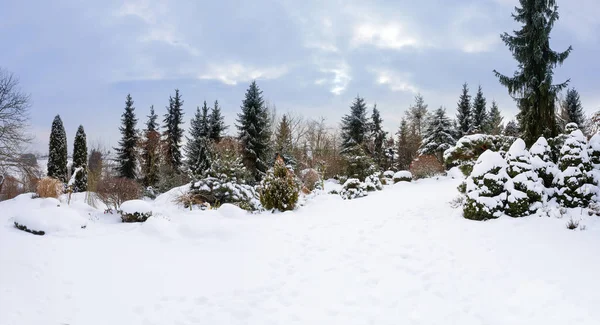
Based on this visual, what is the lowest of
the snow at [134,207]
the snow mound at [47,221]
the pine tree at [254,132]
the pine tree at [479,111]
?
the snow mound at [47,221]

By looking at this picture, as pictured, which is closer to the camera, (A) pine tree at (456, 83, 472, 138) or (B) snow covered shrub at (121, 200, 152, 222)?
(B) snow covered shrub at (121, 200, 152, 222)

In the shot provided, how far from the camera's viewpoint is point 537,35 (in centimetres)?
1184

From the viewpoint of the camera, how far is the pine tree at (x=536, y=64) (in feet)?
38.0

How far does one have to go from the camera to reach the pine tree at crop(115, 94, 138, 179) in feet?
86.9

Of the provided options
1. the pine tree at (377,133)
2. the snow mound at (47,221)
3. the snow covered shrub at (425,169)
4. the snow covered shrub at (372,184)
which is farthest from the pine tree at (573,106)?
the snow mound at (47,221)

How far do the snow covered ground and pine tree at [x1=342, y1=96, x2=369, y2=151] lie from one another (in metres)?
21.8

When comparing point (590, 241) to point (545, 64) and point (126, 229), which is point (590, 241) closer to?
point (126, 229)

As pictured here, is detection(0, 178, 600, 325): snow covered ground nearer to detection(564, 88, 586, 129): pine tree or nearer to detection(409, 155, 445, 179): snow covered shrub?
detection(409, 155, 445, 179): snow covered shrub

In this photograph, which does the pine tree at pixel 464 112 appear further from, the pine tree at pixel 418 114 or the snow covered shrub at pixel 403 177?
the snow covered shrub at pixel 403 177

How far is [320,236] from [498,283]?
3.23 metres

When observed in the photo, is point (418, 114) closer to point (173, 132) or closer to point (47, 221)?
point (173, 132)

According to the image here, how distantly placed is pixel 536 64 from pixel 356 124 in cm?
1680

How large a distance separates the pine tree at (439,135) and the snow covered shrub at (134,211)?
832 inches

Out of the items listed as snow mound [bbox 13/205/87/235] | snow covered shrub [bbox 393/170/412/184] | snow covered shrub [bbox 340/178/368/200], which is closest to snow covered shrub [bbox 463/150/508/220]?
snow covered shrub [bbox 340/178/368/200]
